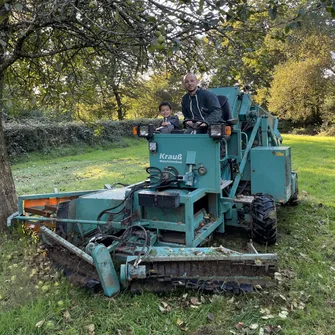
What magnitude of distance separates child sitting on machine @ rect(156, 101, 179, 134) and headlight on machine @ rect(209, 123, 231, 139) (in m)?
0.87

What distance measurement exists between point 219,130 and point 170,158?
0.71 m

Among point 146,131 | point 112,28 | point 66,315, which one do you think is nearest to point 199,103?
point 146,131

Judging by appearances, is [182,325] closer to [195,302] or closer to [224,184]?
[195,302]

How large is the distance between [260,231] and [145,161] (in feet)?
31.0

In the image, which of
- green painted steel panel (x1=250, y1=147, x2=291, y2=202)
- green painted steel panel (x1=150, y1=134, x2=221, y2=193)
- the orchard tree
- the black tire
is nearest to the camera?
the orchard tree

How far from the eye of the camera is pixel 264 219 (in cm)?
414

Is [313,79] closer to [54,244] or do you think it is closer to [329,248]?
[329,248]

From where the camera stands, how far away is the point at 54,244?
11.9ft

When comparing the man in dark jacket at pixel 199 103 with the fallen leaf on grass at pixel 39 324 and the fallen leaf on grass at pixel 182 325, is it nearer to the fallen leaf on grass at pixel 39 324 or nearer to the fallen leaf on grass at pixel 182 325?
the fallen leaf on grass at pixel 182 325

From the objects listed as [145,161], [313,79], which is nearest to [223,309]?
[145,161]

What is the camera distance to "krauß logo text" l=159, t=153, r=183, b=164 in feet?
13.2

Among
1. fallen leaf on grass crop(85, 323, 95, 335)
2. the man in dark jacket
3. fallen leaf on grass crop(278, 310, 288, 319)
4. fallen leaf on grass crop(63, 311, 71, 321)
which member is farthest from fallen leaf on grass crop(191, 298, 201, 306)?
the man in dark jacket

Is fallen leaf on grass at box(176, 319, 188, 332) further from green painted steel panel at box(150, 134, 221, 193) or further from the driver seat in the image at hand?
the driver seat

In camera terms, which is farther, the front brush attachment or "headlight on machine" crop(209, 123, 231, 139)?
"headlight on machine" crop(209, 123, 231, 139)
